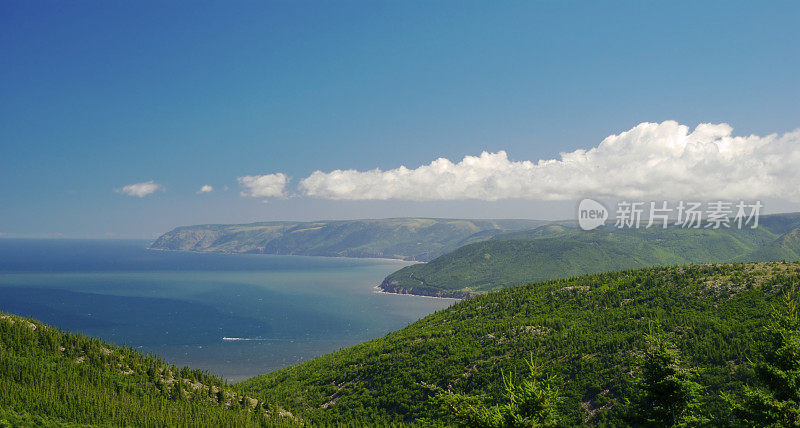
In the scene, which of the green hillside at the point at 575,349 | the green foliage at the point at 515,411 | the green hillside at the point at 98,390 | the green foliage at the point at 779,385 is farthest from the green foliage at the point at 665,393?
the green hillside at the point at 98,390

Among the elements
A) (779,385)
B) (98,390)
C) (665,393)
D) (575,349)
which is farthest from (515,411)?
(575,349)

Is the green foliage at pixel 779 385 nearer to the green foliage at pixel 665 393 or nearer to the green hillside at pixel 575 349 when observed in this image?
the green foliage at pixel 665 393

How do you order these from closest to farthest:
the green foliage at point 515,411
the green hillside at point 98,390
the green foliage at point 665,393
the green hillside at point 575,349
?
the green foliage at point 515,411
the green foliage at point 665,393
the green hillside at point 98,390
the green hillside at point 575,349

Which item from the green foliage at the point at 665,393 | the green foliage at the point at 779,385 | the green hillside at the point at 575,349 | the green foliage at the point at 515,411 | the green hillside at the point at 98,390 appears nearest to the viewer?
the green foliage at the point at 515,411

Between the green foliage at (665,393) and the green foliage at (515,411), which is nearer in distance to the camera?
the green foliage at (515,411)

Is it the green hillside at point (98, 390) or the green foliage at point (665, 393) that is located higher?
the green foliage at point (665, 393)

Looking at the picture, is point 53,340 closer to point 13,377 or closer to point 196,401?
point 13,377
